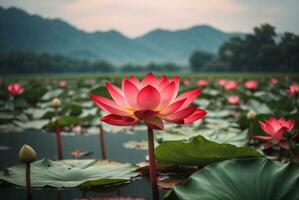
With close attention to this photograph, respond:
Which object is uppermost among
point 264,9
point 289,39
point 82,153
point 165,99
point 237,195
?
point 264,9

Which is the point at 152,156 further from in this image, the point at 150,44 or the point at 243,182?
the point at 150,44

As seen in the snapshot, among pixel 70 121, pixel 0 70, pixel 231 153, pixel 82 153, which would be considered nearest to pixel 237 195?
pixel 231 153

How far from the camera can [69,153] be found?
2291 mm

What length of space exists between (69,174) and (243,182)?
72 cm

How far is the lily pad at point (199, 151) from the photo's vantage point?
4.02 ft

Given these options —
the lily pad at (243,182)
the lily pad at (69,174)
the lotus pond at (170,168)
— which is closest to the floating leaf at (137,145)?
the lotus pond at (170,168)

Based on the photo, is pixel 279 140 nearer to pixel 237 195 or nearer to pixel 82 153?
pixel 237 195

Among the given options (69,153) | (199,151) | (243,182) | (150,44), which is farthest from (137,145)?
(150,44)

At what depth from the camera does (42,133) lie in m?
3.11

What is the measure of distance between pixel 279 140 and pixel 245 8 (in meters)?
4.44

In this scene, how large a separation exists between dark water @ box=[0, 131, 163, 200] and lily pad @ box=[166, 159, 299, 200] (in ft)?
1.22

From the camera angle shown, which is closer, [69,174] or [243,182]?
[243,182]

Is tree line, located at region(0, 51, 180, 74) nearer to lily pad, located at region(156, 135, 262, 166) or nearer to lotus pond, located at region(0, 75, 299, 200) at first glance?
lotus pond, located at region(0, 75, 299, 200)

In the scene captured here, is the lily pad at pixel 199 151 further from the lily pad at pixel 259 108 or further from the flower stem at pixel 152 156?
the lily pad at pixel 259 108
